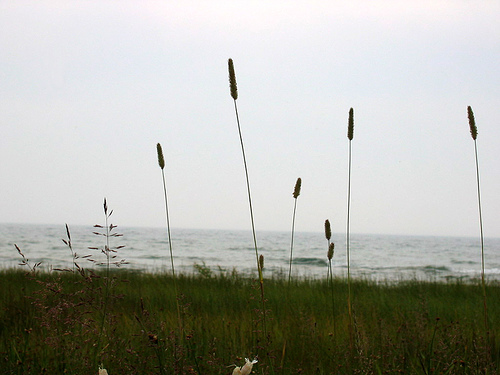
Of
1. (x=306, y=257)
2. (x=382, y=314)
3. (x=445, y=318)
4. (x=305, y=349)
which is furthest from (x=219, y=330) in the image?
(x=306, y=257)

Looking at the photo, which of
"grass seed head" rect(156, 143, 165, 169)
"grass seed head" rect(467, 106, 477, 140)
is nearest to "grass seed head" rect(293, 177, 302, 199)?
"grass seed head" rect(156, 143, 165, 169)

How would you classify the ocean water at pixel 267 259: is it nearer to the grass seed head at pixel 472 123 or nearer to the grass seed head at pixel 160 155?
the grass seed head at pixel 160 155

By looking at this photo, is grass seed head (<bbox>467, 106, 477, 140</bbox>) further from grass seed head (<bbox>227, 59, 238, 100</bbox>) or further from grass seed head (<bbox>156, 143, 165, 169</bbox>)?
grass seed head (<bbox>156, 143, 165, 169</bbox>)

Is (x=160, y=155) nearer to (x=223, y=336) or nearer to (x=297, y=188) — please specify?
(x=297, y=188)

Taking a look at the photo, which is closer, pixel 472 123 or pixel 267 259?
pixel 472 123

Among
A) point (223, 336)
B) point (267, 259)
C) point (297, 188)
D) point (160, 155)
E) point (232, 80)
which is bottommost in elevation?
point (267, 259)

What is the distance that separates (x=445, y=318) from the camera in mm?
5477

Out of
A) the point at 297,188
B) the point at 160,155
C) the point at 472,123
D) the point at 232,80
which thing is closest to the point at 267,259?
the point at 297,188

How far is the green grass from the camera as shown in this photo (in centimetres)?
217

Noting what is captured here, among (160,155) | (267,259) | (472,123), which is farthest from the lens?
(267,259)

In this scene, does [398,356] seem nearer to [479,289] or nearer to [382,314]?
[382,314]

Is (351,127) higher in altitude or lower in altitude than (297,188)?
higher

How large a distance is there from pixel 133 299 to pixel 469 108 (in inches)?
215

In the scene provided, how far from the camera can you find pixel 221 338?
3336mm
